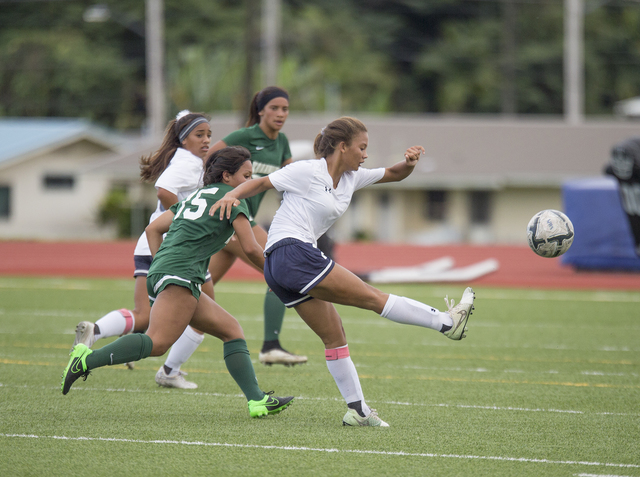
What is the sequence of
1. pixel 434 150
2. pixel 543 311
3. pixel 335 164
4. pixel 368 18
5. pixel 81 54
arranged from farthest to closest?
1. pixel 368 18
2. pixel 81 54
3. pixel 434 150
4. pixel 543 311
5. pixel 335 164

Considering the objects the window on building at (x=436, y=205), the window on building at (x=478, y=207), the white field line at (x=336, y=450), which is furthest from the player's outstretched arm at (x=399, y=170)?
the window on building at (x=478, y=207)

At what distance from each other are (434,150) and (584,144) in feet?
19.7

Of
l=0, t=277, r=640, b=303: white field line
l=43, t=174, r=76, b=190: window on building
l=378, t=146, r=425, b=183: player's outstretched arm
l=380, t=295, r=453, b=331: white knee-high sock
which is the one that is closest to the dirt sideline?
l=0, t=277, r=640, b=303: white field line

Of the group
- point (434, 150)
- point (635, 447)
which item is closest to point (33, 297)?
point (635, 447)

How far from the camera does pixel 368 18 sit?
155ft

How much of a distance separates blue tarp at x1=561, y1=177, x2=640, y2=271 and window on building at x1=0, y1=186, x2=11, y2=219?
76.1ft

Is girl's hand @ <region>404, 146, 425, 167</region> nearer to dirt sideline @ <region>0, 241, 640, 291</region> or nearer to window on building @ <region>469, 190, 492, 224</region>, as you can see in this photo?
dirt sideline @ <region>0, 241, 640, 291</region>

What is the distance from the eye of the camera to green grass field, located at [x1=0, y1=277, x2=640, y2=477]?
4141 mm

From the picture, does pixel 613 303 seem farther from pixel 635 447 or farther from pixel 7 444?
pixel 7 444

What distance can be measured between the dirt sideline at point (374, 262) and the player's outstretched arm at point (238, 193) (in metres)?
12.1

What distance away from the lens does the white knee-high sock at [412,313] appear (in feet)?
15.3

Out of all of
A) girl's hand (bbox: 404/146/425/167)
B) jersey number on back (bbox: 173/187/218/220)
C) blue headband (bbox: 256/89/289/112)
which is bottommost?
jersey number on back (bbox: 173/187/218/220)

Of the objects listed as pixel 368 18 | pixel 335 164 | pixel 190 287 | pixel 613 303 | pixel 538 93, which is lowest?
pixel 613 303

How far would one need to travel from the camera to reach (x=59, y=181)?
32.3m
